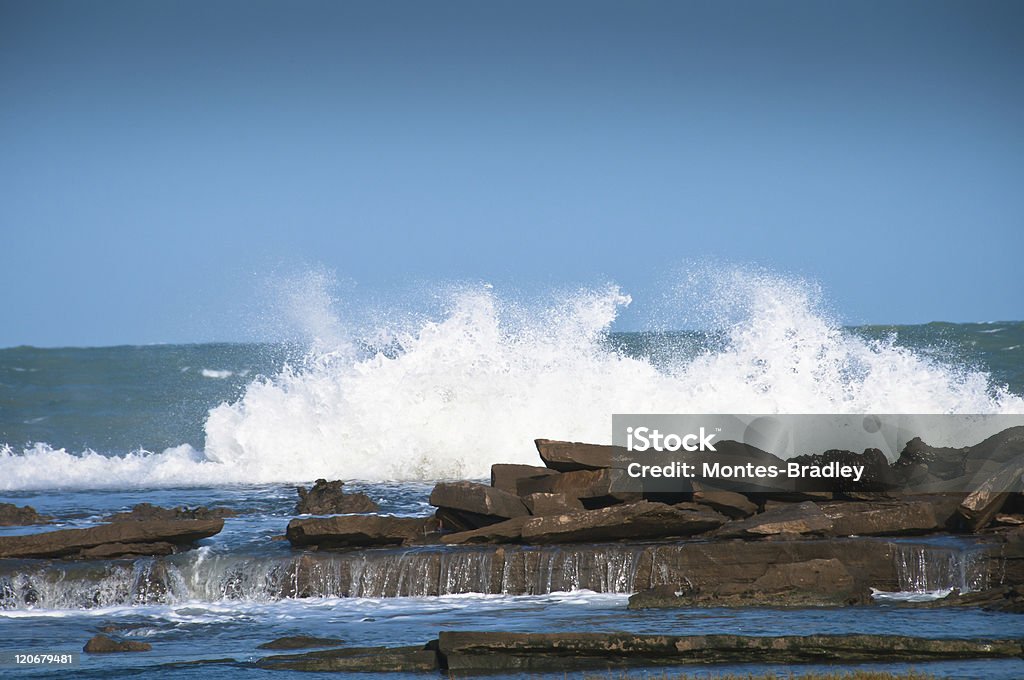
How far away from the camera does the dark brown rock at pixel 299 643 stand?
377 inches

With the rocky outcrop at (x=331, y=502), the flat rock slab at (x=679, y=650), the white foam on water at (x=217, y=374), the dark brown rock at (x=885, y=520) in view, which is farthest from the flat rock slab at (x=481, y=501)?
the white foam on water at (x=217, y=374)

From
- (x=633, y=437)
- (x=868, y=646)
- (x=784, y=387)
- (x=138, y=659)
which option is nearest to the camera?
(x=868, y=646)

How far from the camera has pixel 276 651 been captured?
948 cm

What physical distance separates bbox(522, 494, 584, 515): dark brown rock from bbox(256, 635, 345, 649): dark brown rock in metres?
3.47

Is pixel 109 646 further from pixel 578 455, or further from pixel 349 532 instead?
pixel 578 455

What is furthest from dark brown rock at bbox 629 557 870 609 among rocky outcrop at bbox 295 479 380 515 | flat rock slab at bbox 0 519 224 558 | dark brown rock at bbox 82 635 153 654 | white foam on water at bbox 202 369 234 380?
white foam on water at bbox 202 369 234 380

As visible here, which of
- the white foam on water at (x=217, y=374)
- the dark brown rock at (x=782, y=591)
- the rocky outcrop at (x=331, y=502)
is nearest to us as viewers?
the dark brown rock at (x=782, y=591)

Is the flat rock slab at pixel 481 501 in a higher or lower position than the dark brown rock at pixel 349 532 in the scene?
higher

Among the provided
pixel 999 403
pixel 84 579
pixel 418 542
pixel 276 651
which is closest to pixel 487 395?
pixel 999 403

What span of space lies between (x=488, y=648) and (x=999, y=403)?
17.9m

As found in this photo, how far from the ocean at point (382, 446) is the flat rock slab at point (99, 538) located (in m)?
0.41

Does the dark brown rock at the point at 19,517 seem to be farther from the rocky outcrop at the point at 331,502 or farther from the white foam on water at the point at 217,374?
the white foam on water at the point at 217,374

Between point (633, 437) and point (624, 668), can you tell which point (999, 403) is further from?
point (624, 668)

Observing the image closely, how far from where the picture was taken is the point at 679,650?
8531 mm
